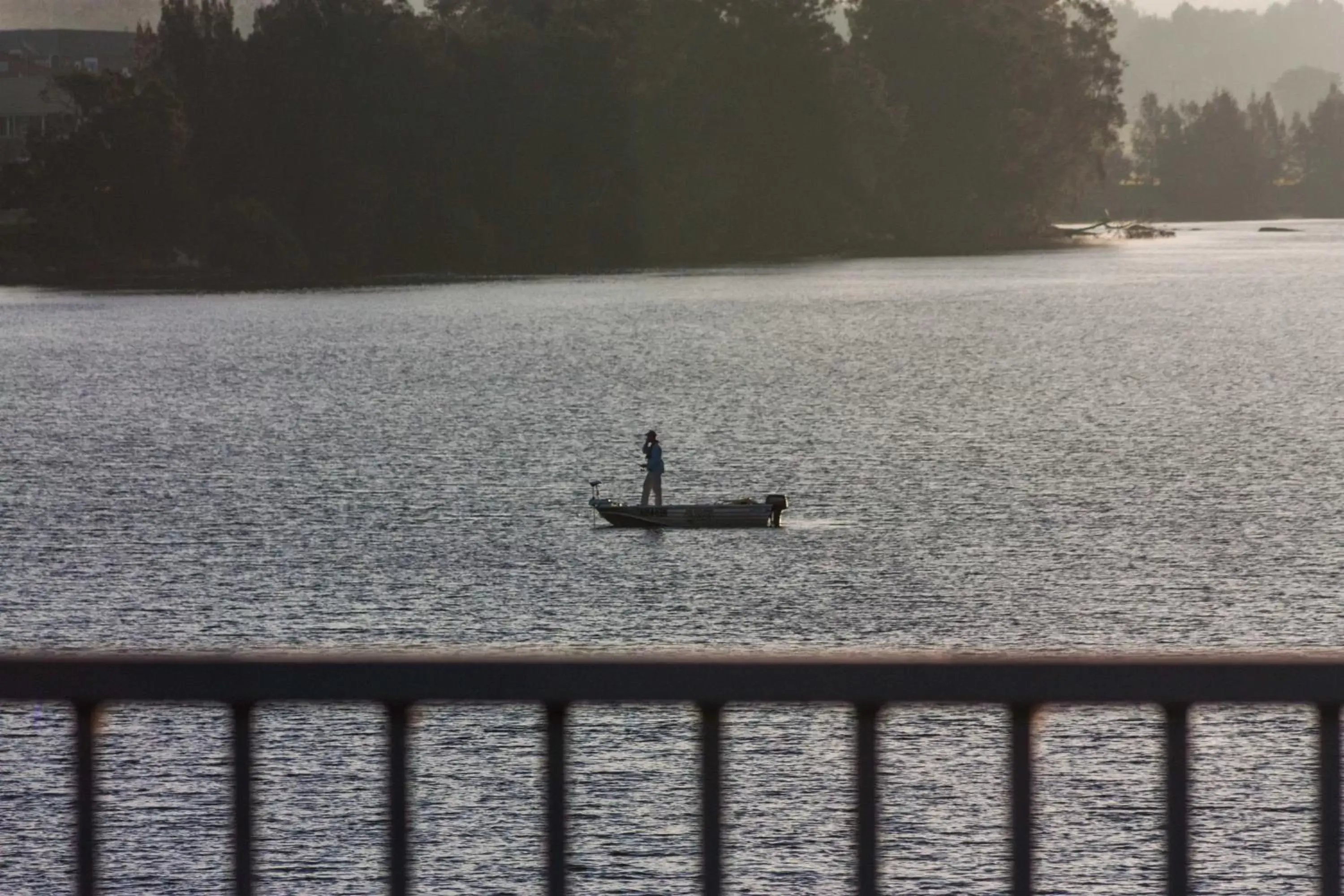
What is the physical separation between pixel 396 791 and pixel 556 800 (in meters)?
0.40

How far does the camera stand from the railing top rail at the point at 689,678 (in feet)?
16.5

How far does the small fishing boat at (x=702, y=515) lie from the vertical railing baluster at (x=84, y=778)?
184 ft

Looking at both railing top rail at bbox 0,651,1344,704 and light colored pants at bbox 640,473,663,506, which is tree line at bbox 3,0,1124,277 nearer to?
light colored pants at bbox 640,473,663,506

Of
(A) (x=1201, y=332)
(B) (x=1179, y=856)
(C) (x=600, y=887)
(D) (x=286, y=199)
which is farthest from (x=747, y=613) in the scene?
(D) (x=286, y=199)

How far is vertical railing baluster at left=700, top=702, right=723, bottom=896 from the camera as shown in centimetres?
514

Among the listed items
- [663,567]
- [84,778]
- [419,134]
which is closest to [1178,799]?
[84,778]

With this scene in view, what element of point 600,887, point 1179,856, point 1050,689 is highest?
point 1050,689

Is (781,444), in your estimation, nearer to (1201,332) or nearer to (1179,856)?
(1201,332)

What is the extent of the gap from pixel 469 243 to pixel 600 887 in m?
151

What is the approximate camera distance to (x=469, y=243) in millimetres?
177875

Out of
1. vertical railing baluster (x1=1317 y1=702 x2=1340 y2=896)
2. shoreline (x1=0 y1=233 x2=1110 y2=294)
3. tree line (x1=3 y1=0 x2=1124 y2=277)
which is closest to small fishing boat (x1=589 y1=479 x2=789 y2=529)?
vertical railing baluster (x1=1317 y1=702 x2=1340 y2=896)

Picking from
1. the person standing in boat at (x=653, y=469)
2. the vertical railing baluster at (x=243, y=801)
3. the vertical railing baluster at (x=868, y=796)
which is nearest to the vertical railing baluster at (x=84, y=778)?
the vertical railing baluster at (x=243, y=801)

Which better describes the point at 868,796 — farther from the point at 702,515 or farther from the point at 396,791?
the point at 702,515

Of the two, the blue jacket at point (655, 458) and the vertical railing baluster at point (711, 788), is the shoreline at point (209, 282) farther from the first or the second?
the vertical railing baluster at point (711, 788)
